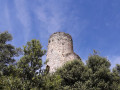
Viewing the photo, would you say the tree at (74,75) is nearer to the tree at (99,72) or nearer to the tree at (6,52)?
the tree at (99,72)

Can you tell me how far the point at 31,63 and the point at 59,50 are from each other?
8.88 m

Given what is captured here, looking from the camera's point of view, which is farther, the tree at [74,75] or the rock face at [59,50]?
the rock face at [59,50]

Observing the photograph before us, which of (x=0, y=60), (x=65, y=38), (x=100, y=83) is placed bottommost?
(x=100, y=83)

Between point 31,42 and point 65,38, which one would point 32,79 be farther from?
point 65,38

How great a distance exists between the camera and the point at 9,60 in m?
13.0

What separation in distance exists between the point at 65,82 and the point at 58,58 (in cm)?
459

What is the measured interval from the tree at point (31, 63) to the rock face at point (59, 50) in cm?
704

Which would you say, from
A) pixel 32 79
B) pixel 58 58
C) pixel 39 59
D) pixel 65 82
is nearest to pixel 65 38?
pixel 58 58

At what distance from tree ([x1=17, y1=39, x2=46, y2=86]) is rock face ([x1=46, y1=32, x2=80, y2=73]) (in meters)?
7.04

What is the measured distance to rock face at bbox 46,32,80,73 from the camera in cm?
1723

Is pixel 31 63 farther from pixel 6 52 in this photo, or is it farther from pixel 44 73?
pixel 6 52

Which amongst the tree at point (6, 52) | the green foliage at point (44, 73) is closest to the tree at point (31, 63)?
the green foliage at point (44, 73)

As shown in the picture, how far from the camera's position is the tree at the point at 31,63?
9125 millimetres

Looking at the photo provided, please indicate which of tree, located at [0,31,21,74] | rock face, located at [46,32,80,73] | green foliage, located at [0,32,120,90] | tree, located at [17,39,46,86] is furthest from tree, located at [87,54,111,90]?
tree, located at [0,31,21,74]
